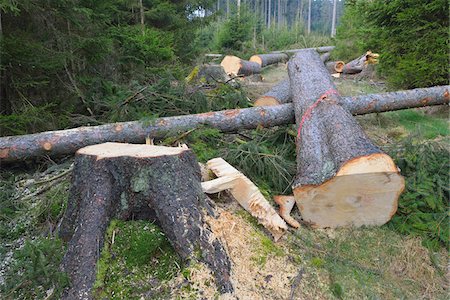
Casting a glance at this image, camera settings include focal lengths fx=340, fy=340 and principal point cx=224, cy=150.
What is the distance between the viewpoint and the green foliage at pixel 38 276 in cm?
212

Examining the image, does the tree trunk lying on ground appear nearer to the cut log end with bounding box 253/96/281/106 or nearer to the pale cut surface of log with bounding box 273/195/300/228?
the cut log end with bounding box 253/96/281/106

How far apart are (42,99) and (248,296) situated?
14.1 ft

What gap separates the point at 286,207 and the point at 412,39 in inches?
219

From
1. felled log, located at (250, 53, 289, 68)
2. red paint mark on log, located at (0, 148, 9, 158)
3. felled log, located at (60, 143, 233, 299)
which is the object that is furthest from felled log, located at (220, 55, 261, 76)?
felled log, located at (60, 143, 233, 299)

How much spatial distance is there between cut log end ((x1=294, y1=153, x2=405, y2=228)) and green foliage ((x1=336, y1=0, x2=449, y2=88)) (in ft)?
15.3

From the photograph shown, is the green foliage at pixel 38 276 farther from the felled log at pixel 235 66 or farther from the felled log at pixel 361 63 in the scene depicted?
the felled log at pixel 361 63

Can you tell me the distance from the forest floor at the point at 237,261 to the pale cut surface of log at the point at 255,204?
0.21 ft

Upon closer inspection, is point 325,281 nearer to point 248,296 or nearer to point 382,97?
point 248,296

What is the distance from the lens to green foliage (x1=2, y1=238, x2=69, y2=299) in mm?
2123

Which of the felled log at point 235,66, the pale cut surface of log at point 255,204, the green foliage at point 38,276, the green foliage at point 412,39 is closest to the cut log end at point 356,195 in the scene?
the pale cut surface of log at point 255,204

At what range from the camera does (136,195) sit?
2.61 metres

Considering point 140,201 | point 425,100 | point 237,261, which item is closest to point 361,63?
point 425,100

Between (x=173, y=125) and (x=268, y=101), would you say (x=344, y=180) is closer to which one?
(x=173, y=125)

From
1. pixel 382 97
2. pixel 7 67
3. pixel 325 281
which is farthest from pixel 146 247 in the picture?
pixel 382 97
